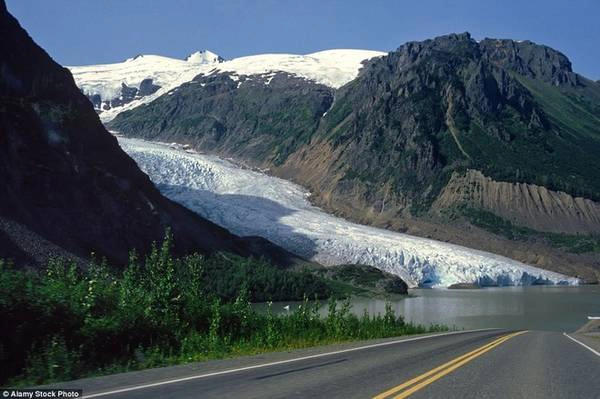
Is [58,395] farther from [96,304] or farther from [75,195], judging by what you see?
[75,195]

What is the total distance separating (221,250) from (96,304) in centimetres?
5273

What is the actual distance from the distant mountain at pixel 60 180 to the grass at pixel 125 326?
2067 cm

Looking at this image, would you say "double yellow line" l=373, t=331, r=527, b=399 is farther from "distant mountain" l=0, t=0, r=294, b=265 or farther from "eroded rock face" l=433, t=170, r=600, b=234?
"eroded rock face" l=433, t=170, r=600, b=234

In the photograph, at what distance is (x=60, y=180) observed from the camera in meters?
47.9

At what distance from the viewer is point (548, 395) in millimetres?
9359

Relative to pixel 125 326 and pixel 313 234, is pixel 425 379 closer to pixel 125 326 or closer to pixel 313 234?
pixel 125 326

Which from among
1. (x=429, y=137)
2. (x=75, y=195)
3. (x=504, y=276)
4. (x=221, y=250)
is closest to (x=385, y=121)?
(x=429, y=137)

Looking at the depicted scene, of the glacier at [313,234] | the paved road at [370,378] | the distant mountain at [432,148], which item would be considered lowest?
the paved road at [370,378]

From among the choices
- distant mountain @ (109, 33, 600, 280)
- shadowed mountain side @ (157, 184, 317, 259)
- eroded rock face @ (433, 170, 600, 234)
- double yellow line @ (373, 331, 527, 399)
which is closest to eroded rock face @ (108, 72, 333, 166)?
distant mountain @ (109, 33, 600, 280)

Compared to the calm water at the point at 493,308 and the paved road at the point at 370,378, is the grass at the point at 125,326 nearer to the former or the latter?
the paved road at the point at 370,378

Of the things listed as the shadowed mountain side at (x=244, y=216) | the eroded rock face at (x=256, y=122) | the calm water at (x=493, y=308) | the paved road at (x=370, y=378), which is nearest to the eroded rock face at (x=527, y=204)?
the shadowed mountain side at (x=244, y=216)

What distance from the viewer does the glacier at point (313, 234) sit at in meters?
82.9

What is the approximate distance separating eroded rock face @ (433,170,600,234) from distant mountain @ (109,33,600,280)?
24cm

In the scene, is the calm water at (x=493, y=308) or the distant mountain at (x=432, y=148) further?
the distant mountain at (x=432, y=148)
